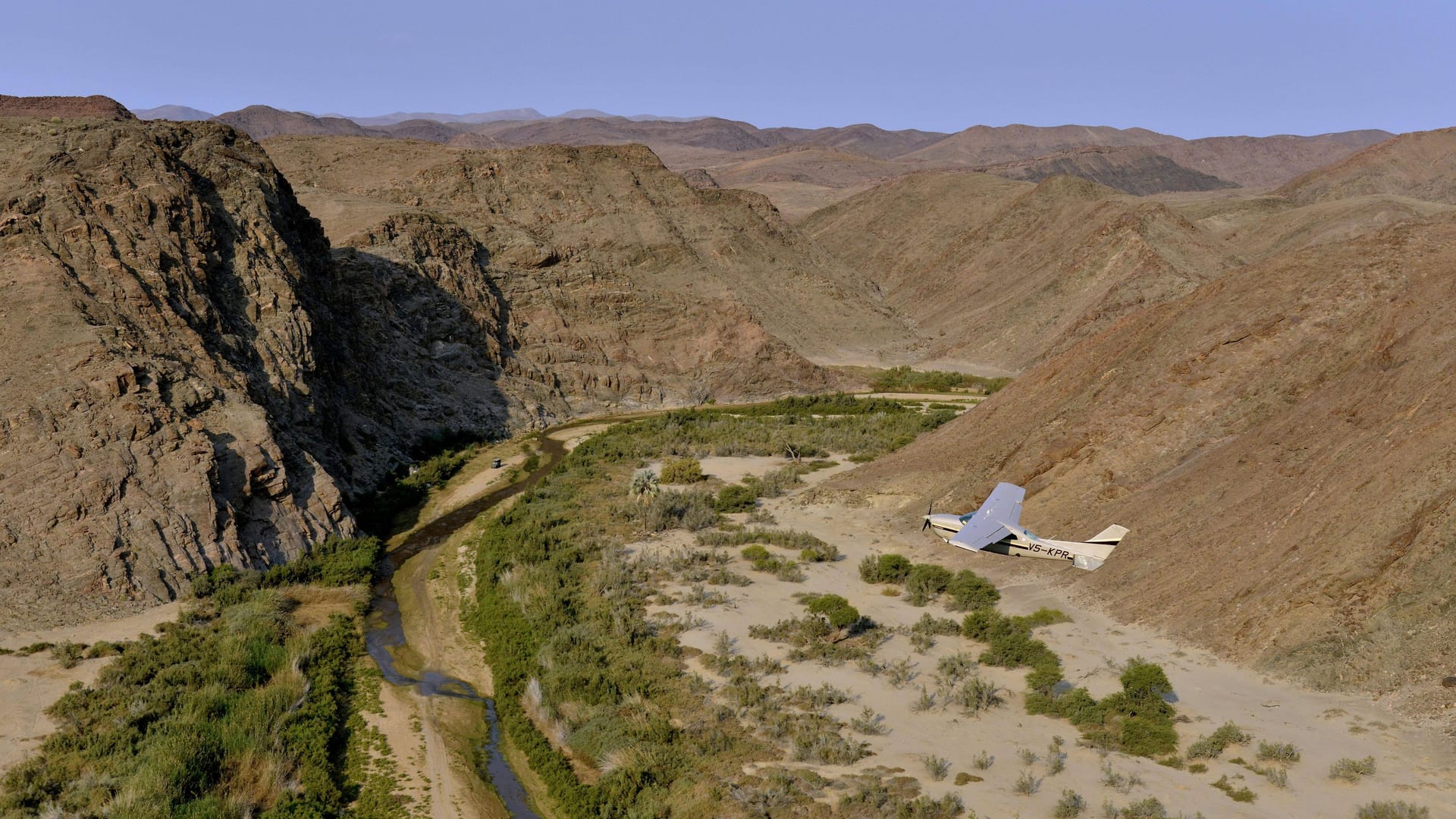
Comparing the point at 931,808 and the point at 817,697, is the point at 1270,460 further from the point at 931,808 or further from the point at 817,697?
the point at 931,808

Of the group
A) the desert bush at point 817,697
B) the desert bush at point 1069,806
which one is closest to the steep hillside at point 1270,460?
the desert bush at point 1069,806

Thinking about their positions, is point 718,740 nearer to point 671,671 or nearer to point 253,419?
point 671,671

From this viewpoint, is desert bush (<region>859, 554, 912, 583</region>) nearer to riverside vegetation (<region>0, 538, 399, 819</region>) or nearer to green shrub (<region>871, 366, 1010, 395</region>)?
riverside vegetation (<region>0, 538, 399, 819</region>)

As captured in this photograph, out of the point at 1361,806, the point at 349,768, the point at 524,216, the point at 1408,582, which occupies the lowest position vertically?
the point at 349,768

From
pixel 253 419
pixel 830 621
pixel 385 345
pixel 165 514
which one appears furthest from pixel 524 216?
pixel 830 621

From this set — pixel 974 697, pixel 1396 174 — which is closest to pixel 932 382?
pixel 974 697

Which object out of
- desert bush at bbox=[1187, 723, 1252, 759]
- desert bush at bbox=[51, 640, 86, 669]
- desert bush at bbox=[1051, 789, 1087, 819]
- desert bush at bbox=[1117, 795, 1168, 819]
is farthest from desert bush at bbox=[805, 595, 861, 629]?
desert bush at bbox=[51, 640, 86, 669]
